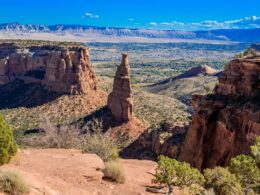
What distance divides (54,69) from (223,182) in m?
76.3

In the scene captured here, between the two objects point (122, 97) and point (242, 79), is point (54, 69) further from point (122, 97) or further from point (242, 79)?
point (242, 79)

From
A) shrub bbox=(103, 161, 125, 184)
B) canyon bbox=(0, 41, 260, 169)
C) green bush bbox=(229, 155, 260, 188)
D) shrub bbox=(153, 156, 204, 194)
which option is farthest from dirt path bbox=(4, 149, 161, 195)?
canyon bbox=(0, 41, 260, 169)

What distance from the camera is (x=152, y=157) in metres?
64.3

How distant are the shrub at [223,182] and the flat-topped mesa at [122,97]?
54.6 m

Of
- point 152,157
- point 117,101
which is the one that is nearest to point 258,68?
point 152,157

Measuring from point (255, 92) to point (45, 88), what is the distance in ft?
224

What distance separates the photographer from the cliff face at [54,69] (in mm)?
98312

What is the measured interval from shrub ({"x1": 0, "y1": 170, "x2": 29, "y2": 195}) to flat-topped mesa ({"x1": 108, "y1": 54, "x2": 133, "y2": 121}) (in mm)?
60179

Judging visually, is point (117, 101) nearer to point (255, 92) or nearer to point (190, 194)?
point (255, 92)

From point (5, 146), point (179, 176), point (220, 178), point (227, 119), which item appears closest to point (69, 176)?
point (5, 146)

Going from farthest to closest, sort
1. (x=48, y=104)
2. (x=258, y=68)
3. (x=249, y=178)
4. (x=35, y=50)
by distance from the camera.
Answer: (x=35, y=50) → (x=48, y=104) → (x=258, y=68) → (x=249, y=178)

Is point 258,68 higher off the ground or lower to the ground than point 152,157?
higher

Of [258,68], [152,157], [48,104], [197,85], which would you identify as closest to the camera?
[258,68]

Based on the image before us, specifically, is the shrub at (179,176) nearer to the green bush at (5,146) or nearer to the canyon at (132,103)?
the green bush at (5,146)
